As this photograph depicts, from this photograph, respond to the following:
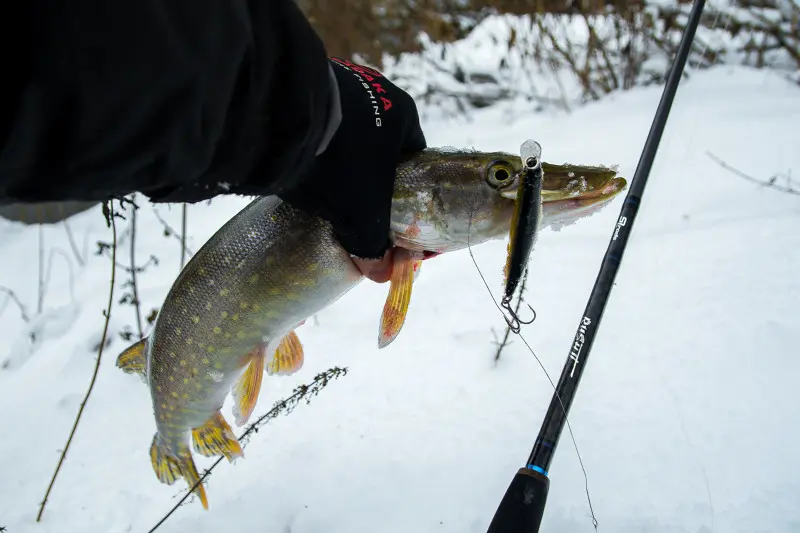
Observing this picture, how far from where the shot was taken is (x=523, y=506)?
1144mm

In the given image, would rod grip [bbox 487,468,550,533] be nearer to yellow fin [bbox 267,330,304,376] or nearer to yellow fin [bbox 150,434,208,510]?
yellow fin [bbox 267,330,304,376]

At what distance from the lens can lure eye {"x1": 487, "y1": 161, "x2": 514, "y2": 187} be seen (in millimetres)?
1177

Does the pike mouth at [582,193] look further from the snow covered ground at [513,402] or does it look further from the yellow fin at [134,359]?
the yellow fin at [134,359]

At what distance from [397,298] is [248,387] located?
1.88 feet

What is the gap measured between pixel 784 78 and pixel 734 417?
3268 millimetres

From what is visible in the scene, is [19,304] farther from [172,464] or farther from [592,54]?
[592,54]

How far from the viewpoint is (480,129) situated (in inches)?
181

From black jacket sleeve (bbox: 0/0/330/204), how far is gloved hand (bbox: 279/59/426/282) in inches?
7.1

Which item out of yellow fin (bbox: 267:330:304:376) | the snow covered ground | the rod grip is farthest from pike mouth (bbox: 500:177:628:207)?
yellow fin (bbox: 267:330:304:376)

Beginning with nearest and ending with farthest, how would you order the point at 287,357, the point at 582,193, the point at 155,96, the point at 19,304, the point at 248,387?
the point at 155,96 → the point at 582,193 → the point at 248,387 → the point at 287,357 → the point at 19,304

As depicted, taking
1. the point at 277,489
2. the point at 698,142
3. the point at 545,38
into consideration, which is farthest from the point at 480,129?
the point at 277,489

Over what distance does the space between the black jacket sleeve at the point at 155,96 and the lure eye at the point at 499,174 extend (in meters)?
0.42

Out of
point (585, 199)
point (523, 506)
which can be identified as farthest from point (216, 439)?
point (585, 199)

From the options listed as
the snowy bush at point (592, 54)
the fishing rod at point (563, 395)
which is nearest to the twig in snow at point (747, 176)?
the fishing rod at point (563, 395)
